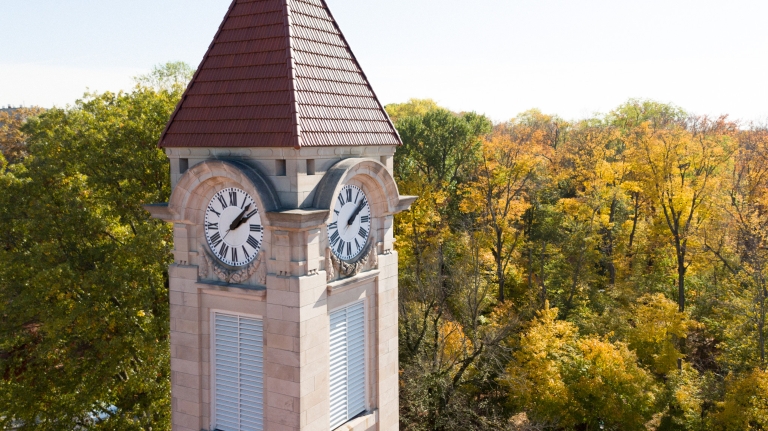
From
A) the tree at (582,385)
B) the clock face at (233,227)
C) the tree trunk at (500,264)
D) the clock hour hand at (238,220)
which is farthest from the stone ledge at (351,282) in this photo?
the tree trunk at (500,264)

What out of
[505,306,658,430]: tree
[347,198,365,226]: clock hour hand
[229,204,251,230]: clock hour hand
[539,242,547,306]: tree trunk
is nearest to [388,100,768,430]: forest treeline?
[505,306,658,430]: tree

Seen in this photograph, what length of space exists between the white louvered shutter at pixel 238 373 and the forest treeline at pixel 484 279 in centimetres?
1068

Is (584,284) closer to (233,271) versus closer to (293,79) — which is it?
(233,271)

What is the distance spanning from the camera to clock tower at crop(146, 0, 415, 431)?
35.8 feet

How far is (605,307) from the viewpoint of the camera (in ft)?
132

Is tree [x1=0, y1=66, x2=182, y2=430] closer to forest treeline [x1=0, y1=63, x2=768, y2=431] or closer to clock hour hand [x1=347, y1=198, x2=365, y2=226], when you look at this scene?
forest treeline [x1=0, y1=63, x2=768, y2=431]

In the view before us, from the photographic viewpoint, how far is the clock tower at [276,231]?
10922 millimetres

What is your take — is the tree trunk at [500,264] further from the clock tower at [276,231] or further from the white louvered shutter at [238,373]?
the white louvered shutter at [238,373]

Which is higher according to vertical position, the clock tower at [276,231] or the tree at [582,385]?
the clock tower at [276,231]

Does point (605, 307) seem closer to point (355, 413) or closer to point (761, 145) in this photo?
point (761, 145)

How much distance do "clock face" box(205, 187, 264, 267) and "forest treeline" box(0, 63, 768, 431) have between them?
35.4 ft

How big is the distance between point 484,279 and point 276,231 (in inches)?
1236

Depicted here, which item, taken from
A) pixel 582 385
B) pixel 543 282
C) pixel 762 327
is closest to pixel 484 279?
pixel 543 282

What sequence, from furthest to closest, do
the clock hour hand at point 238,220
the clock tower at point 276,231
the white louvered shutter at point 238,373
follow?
the white louvered shutter at point 238,373 < the clock hour hand at point 238,220 < the clock tower at point 276,231
